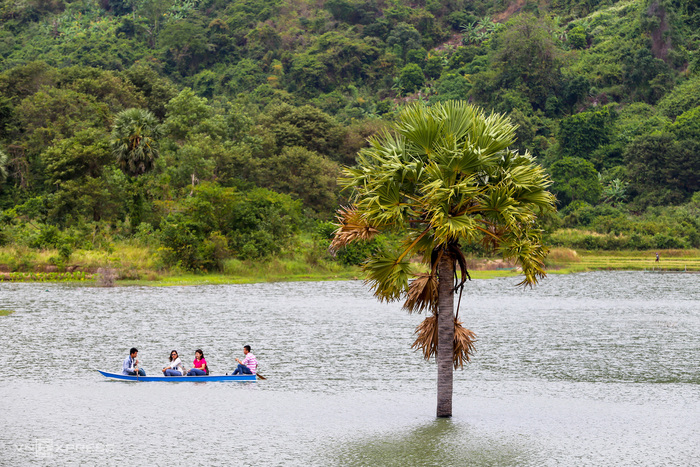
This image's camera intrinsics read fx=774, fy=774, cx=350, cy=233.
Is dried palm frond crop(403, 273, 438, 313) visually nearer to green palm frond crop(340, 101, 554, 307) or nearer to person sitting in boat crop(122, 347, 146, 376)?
green palm frond crop(340, 101, 554, 307)

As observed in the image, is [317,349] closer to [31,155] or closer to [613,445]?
[613,445]

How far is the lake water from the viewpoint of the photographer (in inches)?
773

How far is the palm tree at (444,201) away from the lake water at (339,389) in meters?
3.43

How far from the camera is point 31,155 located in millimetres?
85188

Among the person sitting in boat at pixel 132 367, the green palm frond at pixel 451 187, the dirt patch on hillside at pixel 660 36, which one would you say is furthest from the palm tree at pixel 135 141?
the dirt patch on hillside at pixel 660 36

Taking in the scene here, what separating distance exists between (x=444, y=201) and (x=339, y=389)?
9.66 m

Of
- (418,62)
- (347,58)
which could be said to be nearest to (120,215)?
(347,58)

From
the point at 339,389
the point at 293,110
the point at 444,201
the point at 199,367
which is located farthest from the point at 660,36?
the point at 444,201

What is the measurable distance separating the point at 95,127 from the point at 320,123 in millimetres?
30519

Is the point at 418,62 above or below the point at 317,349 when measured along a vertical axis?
above

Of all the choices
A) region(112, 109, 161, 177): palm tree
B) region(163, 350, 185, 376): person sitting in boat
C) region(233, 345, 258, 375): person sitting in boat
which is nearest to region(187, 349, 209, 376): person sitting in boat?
region(163, 350, 185, 376): person sitting in boat

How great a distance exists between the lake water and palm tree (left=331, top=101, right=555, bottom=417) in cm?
343

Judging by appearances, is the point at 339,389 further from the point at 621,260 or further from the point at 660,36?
the point at 660,36

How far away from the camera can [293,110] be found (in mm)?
104875
